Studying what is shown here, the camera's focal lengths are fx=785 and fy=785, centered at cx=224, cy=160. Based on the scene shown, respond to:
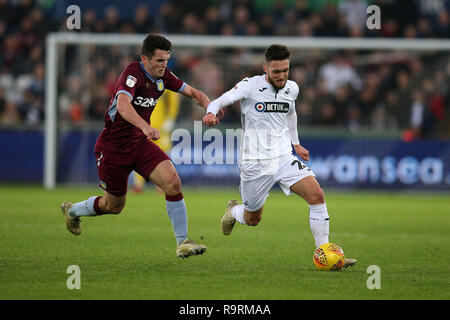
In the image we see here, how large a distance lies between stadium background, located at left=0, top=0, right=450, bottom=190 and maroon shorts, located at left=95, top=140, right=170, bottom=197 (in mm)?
8888

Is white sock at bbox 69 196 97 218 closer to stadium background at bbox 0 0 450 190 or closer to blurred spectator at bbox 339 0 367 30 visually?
stadium background at bbox 0 0 450 190

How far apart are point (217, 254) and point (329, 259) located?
1.52 metres

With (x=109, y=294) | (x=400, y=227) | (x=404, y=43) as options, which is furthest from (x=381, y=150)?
(x=109, y=294)

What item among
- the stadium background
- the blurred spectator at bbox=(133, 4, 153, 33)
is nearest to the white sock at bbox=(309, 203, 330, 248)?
the stadium background

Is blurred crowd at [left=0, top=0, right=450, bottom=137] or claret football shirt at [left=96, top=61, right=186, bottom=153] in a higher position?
blurred crowd at [left=0, top=0, right=450, bottom=137]

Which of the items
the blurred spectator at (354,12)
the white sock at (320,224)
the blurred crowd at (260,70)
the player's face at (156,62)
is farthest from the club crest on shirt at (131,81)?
the blurred spectator at (354,12)

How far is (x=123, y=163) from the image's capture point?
8.01 meters

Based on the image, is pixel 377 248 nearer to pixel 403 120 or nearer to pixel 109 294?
pixel 109 294

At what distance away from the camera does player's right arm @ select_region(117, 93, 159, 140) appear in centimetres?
732

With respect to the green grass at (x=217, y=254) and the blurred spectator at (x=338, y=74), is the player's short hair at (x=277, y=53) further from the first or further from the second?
the blurred spectator at (x=338, y=74)

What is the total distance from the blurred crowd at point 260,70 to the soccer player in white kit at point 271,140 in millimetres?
10643

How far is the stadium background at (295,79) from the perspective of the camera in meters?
18.0

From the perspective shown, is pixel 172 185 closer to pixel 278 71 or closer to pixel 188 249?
pixel 188 249

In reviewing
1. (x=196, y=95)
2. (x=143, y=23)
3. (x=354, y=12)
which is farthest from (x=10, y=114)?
(x=196, y=95)
